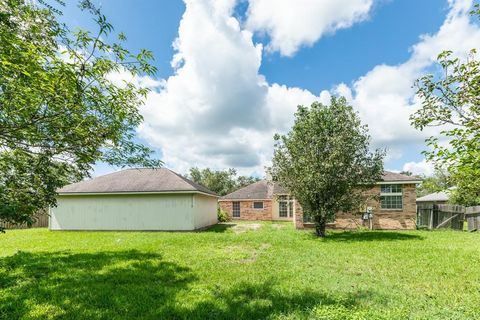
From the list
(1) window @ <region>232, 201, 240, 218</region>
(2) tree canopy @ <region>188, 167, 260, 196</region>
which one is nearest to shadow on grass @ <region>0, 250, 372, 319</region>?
(1) window @ <region>232, 201, 240, 218</region>

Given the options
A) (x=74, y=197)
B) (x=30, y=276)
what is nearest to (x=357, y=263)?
(x=30, y=276)

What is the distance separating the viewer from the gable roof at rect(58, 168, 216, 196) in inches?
592

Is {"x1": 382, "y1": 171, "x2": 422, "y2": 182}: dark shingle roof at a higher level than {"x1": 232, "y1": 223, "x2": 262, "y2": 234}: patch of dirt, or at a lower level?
higher

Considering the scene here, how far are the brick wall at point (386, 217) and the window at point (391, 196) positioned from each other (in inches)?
8.1

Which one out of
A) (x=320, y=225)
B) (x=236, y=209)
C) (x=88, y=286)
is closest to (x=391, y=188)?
(x=320, y=225)

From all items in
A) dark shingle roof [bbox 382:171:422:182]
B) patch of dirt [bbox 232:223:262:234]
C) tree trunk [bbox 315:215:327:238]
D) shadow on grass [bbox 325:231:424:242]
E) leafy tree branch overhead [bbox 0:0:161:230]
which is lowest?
patch of dirt [bbox 232:223:262:234]

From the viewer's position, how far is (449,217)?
15516 mm

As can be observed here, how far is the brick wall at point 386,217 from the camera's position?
14.9m

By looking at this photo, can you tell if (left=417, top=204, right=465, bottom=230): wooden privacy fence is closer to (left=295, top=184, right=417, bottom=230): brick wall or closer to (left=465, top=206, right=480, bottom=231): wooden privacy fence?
(left=465, top=206, right=480, bottom=231): wooden privacy fence

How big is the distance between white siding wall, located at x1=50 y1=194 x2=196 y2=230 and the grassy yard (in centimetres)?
599

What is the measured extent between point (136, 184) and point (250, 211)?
12.2 meters

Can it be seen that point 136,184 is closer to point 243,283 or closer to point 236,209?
point 236,209

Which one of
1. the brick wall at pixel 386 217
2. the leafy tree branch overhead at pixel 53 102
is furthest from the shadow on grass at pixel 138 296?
the brick wall at pixel 386 217

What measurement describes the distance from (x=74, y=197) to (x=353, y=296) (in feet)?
56.2
